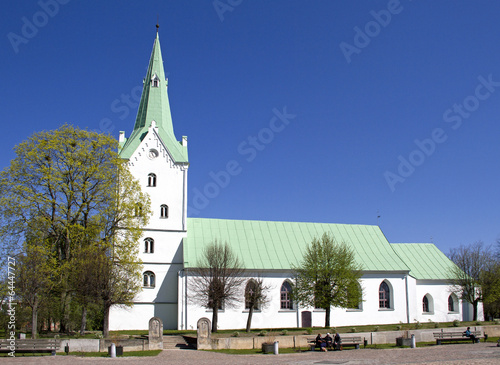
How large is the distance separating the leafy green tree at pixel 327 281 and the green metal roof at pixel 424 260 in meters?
11.4

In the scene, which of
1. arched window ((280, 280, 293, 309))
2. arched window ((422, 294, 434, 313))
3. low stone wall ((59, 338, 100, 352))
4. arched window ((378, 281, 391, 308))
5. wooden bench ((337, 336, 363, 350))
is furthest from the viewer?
arched window ((422, 294, 434, 313))

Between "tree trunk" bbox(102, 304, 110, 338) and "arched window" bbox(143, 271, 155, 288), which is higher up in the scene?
"arched window" bbox(143, 271, 155, 288)

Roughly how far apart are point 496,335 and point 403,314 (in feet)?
40.0

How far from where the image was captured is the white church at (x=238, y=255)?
1730 inches

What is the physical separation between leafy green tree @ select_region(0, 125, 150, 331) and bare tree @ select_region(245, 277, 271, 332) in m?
9.14

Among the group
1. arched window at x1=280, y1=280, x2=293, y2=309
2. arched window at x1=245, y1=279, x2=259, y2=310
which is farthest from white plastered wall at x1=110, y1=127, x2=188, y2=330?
arched window at x1=280, y1=280, x2=293, y2=309

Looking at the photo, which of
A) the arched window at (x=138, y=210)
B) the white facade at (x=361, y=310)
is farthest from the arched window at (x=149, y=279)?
the arched window at (x=138, y=210)

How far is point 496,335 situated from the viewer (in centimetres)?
3647

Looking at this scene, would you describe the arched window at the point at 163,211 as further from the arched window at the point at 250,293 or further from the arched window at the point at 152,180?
the arched window at the point at 250,293

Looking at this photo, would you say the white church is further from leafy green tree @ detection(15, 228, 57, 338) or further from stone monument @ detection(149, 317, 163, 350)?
stone monument @ detection(149, 317, 163, 350)

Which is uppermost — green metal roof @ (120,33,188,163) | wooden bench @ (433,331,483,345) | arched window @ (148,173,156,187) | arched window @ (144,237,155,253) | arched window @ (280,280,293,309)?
green metal roof @ (120,33,188,163)

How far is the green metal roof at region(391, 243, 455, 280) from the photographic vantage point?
5056 centimetres

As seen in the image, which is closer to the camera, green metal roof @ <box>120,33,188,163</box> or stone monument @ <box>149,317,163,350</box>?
stone monument @ <box>149,317,163,350</box>

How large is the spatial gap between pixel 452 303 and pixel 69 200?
38.1 m
